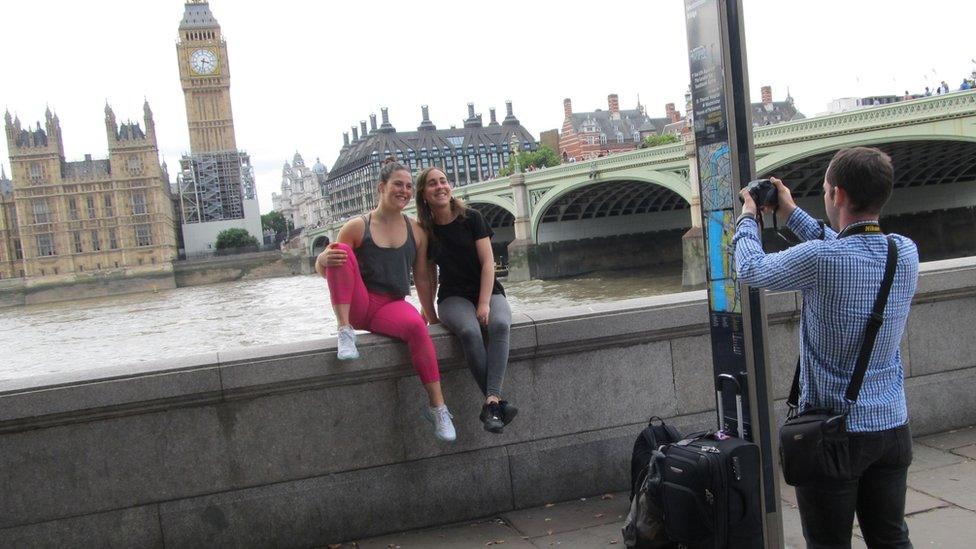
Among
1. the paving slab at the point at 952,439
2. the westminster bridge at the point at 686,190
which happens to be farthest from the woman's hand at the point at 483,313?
the westminster bridge at the point at 686,190

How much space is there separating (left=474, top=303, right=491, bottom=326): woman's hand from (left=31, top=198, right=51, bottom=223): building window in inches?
3594

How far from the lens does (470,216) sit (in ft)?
12.5

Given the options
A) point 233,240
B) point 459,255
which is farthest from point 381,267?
point 233,240

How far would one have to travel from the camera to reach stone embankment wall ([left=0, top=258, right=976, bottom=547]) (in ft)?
10.6

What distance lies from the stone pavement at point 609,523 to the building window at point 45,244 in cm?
8873

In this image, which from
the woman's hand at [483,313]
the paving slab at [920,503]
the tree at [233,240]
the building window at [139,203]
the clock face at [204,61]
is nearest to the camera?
the paving slab at [920,503]

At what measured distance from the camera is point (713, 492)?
248cm

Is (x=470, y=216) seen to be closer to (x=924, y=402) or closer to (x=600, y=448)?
(x=600, y=448)

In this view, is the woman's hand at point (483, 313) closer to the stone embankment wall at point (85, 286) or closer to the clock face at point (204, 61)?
the stone embankment wall at point (85, 286)

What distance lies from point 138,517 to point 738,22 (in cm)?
265

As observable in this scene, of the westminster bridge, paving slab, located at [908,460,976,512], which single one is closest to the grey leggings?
paving slab, located at [908,460,976,512]

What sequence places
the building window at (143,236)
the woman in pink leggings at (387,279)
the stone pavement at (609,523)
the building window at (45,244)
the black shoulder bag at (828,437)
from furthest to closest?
1. the building window at (143,236)
2. the building window at (45,244)
3. the woman in pink leggings at (387,279)
4. the stone pavement at (609,523)
5. the black shoulder bag at (828,437)

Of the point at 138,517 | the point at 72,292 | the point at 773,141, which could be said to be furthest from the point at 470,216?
the point at 72,292

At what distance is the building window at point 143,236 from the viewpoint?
85062mm
